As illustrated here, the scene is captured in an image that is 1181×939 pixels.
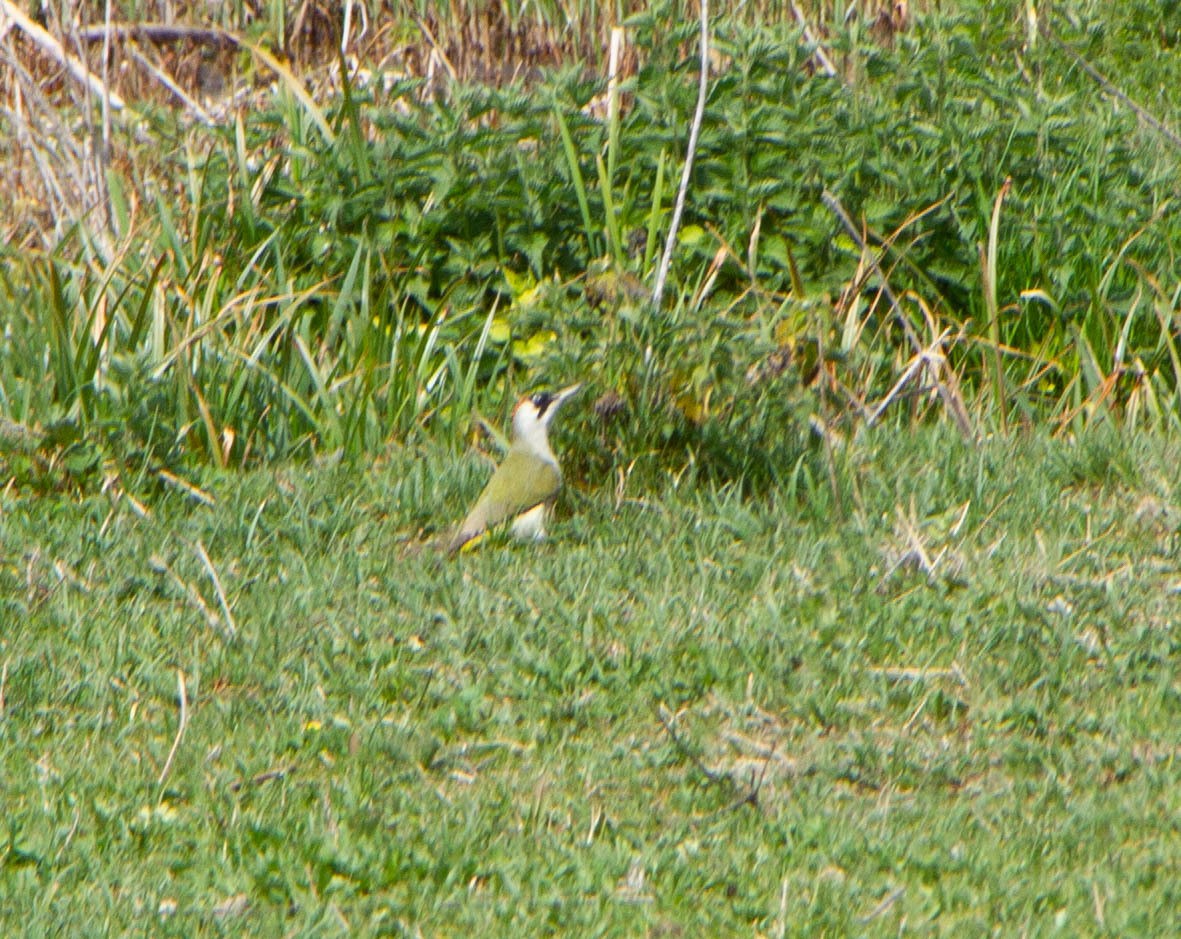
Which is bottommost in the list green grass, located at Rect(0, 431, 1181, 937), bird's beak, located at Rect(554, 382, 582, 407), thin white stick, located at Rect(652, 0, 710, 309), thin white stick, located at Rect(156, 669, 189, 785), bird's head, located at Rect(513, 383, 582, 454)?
green grass, located at Rect(0, 431, 1181, 937)

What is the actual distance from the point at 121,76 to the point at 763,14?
3.53 meters

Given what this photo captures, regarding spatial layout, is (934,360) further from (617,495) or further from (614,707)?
(614,707)

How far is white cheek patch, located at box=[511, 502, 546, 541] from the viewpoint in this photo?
4.85 meters

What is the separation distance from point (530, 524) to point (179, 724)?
1.31 meters

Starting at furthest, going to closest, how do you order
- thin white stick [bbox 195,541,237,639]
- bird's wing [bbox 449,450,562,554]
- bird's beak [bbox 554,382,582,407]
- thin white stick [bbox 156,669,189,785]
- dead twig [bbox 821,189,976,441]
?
dead twig [bbox 821,189,976,441] → bird's beak [bbox 554,382,582,407] → bird's wing [bbox 449,450,562,554] → thin white stick [bbox 195,541,237,639] → thin white stick [bbox 156,669,189,785]

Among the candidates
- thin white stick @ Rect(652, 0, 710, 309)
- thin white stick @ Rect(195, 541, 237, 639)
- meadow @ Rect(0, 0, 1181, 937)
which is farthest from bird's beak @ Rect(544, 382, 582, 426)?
thin white stick @ Rect(195, 541, 237, 639)

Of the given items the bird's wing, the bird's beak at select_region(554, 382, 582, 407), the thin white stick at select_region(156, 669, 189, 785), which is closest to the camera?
the thin white stick at select_region(156, 669, 189, 785)

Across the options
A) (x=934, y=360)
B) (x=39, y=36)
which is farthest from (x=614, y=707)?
(x=39, y=36)

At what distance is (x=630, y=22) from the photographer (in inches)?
246

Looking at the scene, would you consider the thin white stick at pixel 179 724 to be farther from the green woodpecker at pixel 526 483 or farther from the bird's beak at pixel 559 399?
the bird's beak at pixel 559 399

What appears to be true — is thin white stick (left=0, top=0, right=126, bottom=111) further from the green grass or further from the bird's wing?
the bird's wing

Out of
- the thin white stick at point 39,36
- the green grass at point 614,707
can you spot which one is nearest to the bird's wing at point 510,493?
the green grass at point 614,707

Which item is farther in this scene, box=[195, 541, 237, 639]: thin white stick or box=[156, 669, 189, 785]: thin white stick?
box=[195, 541, 237, 639]: thin white stick

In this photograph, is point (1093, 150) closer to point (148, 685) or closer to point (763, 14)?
point (763, 14)
